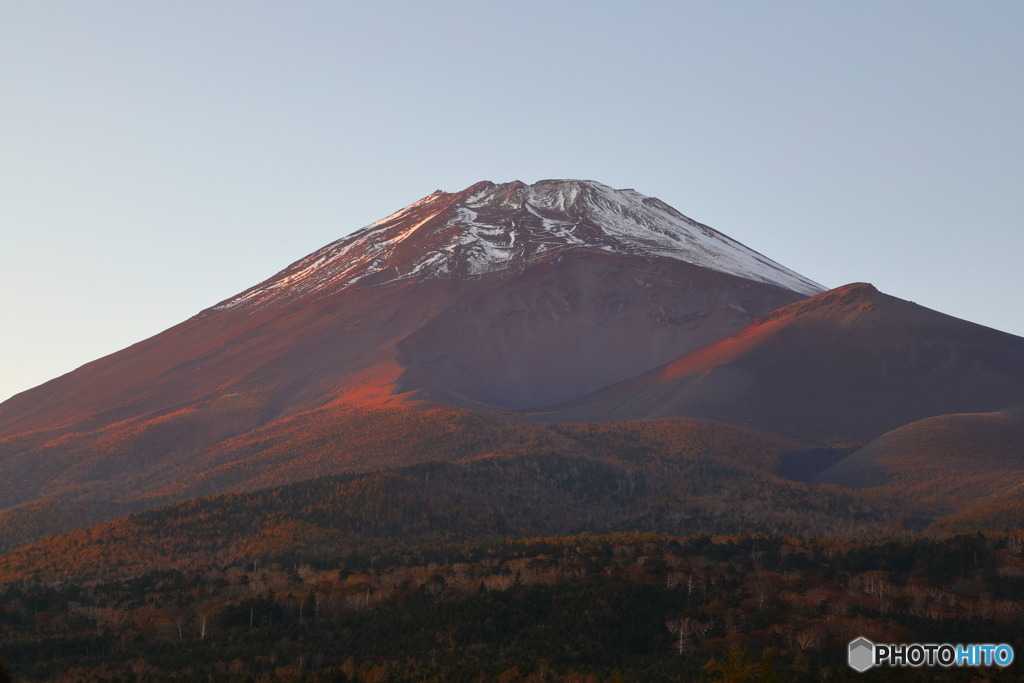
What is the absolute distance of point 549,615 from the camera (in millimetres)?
35594

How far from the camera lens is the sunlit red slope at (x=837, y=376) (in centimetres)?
9394

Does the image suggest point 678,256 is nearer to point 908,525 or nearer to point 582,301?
point 582,301

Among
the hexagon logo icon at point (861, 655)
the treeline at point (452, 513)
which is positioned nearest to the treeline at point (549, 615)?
the hexagon logo icon at point (861, 655)

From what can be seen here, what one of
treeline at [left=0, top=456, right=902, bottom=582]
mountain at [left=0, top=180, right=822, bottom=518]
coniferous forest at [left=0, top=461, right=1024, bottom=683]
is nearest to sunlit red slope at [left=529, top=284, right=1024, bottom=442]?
mountain at [left=0, top=180, right=822, bottom=518]

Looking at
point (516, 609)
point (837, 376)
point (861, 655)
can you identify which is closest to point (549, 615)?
point (516, 609)

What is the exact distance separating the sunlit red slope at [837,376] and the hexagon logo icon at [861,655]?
62.4 meters

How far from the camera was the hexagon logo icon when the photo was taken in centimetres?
2678

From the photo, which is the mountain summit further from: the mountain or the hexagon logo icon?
the hexagon logo icon

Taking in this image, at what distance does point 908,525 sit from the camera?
62344mm

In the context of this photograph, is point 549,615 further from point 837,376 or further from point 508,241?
point 508,241

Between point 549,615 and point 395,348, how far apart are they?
8021 centimetres

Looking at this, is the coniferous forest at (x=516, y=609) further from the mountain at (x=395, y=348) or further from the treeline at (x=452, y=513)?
the mountain at (x=395, y=348)

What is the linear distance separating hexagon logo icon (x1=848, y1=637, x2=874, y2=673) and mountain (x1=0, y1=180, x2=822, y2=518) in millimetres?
51707

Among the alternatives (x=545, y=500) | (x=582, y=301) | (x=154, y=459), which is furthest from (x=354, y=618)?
(x=582, y=301)
